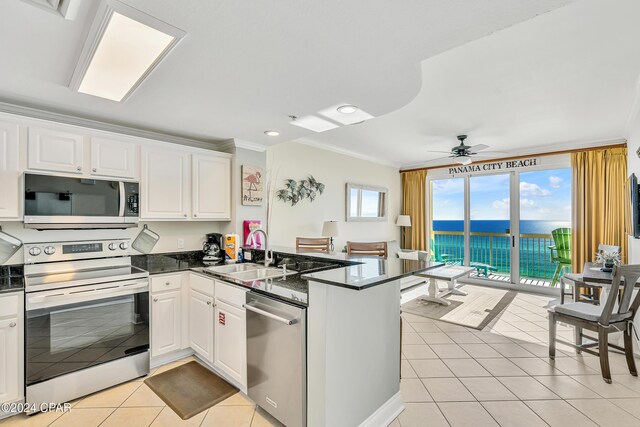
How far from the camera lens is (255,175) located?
140 inches

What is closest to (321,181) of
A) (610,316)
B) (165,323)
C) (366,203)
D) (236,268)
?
(366,203)

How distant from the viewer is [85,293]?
87.7 inches

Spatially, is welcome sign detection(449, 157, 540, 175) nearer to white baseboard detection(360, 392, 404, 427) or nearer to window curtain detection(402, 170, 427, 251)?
window curtain detection(402, 170, 427, 251)

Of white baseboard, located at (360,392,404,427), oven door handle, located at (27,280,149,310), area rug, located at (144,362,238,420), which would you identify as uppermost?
oven door handle, located at (27,280,149,310)

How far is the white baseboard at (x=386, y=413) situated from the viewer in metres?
1.87

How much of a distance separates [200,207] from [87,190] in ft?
3.22

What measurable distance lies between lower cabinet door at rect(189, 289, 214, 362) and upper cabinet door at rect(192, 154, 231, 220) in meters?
0.92

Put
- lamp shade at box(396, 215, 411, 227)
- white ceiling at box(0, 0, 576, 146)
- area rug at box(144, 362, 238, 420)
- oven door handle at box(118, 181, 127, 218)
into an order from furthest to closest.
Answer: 1. lamp shade at box(396, 215, 411, 227)
2. oven door handle at box(118, 181, 127, 218)
3. area rug at box(144, 362, 238, 420)
4. white ceiling at box(0, 0, 576, 146)

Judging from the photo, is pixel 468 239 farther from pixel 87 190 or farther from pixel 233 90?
pixel 87 190

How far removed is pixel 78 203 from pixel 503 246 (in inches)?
266

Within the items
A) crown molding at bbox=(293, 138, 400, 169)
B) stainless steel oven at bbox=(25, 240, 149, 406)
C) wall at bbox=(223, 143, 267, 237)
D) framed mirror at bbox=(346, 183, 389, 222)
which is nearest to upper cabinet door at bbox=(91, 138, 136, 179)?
stainless steel oven at bbox=(25, 240, 149, 406)

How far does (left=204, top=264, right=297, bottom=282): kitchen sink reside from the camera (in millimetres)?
2633

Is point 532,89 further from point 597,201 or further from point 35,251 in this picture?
point 35,251

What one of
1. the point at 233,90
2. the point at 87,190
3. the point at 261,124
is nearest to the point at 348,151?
the point at 261,124
